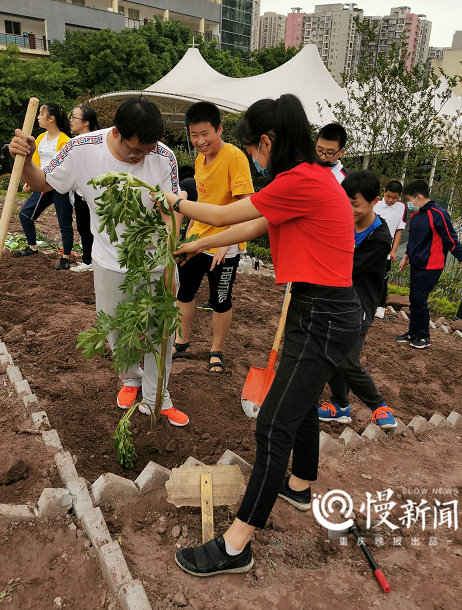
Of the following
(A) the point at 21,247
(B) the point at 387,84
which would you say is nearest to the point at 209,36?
(B) the point at 387,84

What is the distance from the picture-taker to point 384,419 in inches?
130

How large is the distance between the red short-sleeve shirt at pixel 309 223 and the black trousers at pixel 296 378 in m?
0.08

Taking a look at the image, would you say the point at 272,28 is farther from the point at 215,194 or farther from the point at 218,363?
the point at 218,363

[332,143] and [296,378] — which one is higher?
[332,143]

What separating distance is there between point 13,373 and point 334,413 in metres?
2.45

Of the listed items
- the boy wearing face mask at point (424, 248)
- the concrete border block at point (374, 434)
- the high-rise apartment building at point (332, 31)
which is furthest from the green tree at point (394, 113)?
the high-rise apartment building at point (332, 31)

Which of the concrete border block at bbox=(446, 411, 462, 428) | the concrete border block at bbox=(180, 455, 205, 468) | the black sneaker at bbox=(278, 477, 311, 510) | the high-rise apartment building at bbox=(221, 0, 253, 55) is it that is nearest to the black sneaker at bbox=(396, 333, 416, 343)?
the concrete border block at bbox=(446, 411, 462, 428)

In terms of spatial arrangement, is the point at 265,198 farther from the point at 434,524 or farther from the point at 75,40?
the point at 75,40

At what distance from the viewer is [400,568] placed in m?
2.18

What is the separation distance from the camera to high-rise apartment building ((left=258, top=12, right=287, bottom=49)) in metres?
90.9

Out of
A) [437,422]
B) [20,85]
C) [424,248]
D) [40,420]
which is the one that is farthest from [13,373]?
[20,85]

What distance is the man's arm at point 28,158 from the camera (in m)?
2.36

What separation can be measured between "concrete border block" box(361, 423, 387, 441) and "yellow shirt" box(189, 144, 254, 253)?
1.69 m

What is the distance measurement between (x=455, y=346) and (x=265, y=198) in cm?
462
